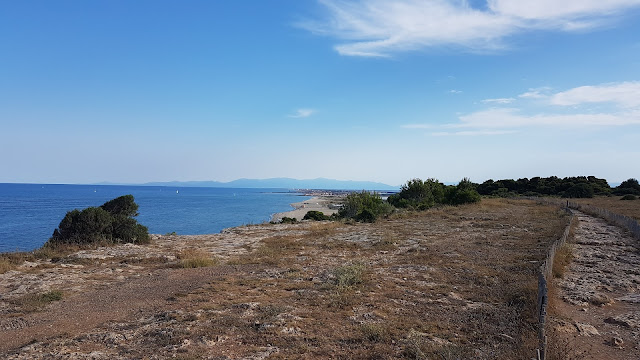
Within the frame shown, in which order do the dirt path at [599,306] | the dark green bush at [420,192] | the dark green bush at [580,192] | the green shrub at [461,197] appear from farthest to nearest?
1. the dark green bush at [580,192]
2. the dark green bush at [420,192]
3. the green shrub at [461,197]
4. the dirt path at [599,306]

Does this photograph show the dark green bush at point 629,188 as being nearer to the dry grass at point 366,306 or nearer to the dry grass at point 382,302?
the dry grass at point 382,302

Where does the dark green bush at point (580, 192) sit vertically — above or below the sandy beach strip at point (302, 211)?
above

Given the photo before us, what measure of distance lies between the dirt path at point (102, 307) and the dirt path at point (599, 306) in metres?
9.41

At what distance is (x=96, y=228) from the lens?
65.1 ft

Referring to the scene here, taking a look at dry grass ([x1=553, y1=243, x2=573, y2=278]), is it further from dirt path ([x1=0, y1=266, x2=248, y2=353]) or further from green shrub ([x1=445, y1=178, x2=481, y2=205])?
green shrub ([x1=445, y1=178, x2=481, y2=205])

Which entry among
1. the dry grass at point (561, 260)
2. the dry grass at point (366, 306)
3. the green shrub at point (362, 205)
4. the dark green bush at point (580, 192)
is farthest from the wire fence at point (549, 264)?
the dark green bush at point (580, 192)

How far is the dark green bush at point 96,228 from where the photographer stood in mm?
19266

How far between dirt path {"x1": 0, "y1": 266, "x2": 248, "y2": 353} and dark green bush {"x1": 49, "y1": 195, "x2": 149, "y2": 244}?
8039 millimetres

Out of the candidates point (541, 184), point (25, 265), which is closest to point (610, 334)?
point (25, 265)

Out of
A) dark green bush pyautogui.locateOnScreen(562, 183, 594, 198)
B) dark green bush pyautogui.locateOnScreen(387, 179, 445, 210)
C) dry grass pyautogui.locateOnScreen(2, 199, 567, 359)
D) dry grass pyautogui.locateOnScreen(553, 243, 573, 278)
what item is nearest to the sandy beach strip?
dark green bush pyautogui.locateOnScreen(387, 179, 445, 210)

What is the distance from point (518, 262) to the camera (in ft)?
47.9

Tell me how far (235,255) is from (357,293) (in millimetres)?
8954

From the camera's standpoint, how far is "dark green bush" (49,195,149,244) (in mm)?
19266

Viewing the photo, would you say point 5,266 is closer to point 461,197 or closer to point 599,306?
point 599,306
